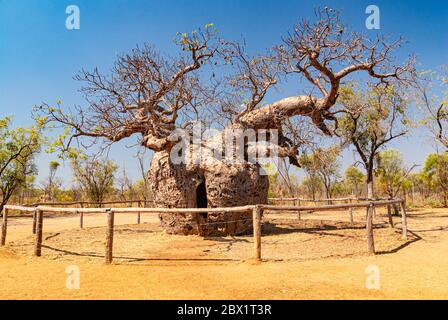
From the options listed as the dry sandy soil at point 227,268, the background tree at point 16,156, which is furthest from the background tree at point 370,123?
the background tree at point 16,156

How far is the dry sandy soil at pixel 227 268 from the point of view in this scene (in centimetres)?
397

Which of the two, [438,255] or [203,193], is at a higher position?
[203,193]

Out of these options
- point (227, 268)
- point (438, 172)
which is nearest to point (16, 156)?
point (227, 268)

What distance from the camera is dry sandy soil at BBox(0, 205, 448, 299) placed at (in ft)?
13.0

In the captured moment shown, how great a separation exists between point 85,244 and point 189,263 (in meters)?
3.13

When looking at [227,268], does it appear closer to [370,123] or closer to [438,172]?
[370,123]

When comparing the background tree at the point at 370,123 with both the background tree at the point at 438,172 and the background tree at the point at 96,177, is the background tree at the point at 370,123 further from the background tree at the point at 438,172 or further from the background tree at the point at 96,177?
the background tree at the point at 96,177

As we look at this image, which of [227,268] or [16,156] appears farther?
[16,156]

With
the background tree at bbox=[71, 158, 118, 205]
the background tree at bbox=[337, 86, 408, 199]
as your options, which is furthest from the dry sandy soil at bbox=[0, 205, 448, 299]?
the background tree at bbox=[71, 158, 118, 205]

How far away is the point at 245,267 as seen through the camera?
527cm

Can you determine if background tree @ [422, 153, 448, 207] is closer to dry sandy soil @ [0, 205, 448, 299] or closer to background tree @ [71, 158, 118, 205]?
dry sandy soil @ [0, 205, 448, 299]

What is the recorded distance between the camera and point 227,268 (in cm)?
524
